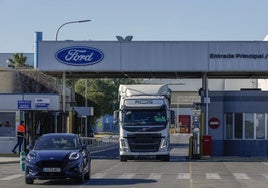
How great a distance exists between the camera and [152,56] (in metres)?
40.8

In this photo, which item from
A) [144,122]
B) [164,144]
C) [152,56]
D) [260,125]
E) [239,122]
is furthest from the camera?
[239,122]

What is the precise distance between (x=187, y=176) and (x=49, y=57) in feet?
57.2

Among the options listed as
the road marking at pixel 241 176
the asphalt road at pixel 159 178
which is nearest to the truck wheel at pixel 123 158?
the asphalt road at pixel 159 178

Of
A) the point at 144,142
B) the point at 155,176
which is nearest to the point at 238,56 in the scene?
the point at 144,142

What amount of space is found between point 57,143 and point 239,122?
22.8 m

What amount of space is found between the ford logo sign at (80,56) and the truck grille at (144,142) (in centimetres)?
754

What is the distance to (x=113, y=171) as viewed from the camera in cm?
→ 2833

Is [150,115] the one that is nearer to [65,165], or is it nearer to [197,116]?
[197,116]

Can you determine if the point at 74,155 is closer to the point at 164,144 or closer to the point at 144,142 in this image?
the point at 144,142

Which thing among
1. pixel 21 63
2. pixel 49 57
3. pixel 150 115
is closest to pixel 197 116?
pixel 150 115

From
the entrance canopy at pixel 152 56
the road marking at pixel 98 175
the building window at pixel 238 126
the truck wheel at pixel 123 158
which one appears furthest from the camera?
the building window at pixel 238 126

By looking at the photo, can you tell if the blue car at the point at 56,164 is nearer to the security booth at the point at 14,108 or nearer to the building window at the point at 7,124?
the security booth at the point at 14,108

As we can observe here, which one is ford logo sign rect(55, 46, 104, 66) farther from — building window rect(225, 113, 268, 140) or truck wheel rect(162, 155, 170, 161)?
building window rect(225, 113, 268, 140)

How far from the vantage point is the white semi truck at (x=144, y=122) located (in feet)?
113
